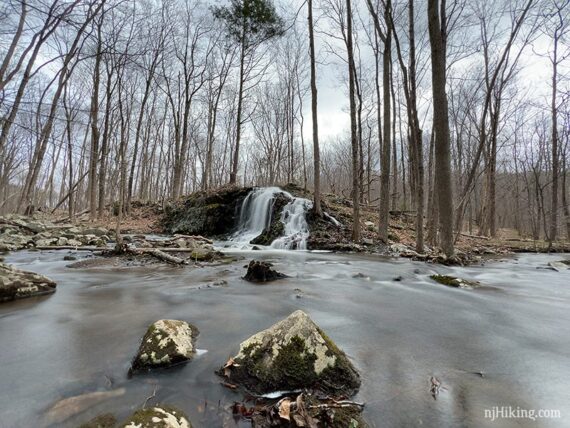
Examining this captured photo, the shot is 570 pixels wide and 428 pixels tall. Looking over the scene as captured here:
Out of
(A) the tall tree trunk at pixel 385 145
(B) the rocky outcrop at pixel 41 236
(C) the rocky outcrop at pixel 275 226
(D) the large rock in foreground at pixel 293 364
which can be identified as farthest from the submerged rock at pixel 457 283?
(B) the rocky outcrop at pixel 41 236

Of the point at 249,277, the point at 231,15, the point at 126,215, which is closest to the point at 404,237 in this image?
the point at 249,277

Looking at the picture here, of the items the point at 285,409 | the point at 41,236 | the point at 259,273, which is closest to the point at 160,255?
the point at 259,273

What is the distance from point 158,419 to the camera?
154 cm

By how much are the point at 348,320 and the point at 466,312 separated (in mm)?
1653

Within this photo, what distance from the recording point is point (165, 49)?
66.0 ft

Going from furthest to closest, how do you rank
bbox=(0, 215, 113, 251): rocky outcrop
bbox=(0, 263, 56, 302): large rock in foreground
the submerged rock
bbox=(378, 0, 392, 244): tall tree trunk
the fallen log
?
bbox=(378, 0, 392, 244): tall tree trunk < bbox=(0, 215, 113, 251): rocky outcrop < the fallen log < the submerged rock < bbox=(0, 263, 56, 302): large rock in foreground

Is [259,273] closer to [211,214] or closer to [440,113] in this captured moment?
[440,113]

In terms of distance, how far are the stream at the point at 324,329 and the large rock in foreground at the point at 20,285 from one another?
0.17 m

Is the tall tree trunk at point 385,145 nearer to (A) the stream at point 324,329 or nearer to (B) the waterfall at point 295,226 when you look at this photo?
(B) the waterfall at point 295,226

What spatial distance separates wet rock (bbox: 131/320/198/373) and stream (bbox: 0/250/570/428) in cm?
8

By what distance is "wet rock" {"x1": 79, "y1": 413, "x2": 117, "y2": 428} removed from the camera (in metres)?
1.64

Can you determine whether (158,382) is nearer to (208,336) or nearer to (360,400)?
(208,336)

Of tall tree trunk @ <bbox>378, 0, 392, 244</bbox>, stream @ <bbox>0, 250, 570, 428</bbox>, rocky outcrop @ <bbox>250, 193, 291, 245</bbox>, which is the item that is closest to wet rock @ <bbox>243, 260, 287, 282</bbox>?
stream @ <bbox>0, 250, 570, 428</bbox>

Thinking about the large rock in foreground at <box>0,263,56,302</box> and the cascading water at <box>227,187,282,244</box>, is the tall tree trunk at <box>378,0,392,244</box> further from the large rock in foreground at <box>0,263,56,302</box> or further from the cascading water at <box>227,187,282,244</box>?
the large rock in foreground at <box>0,263,56,302</box>
